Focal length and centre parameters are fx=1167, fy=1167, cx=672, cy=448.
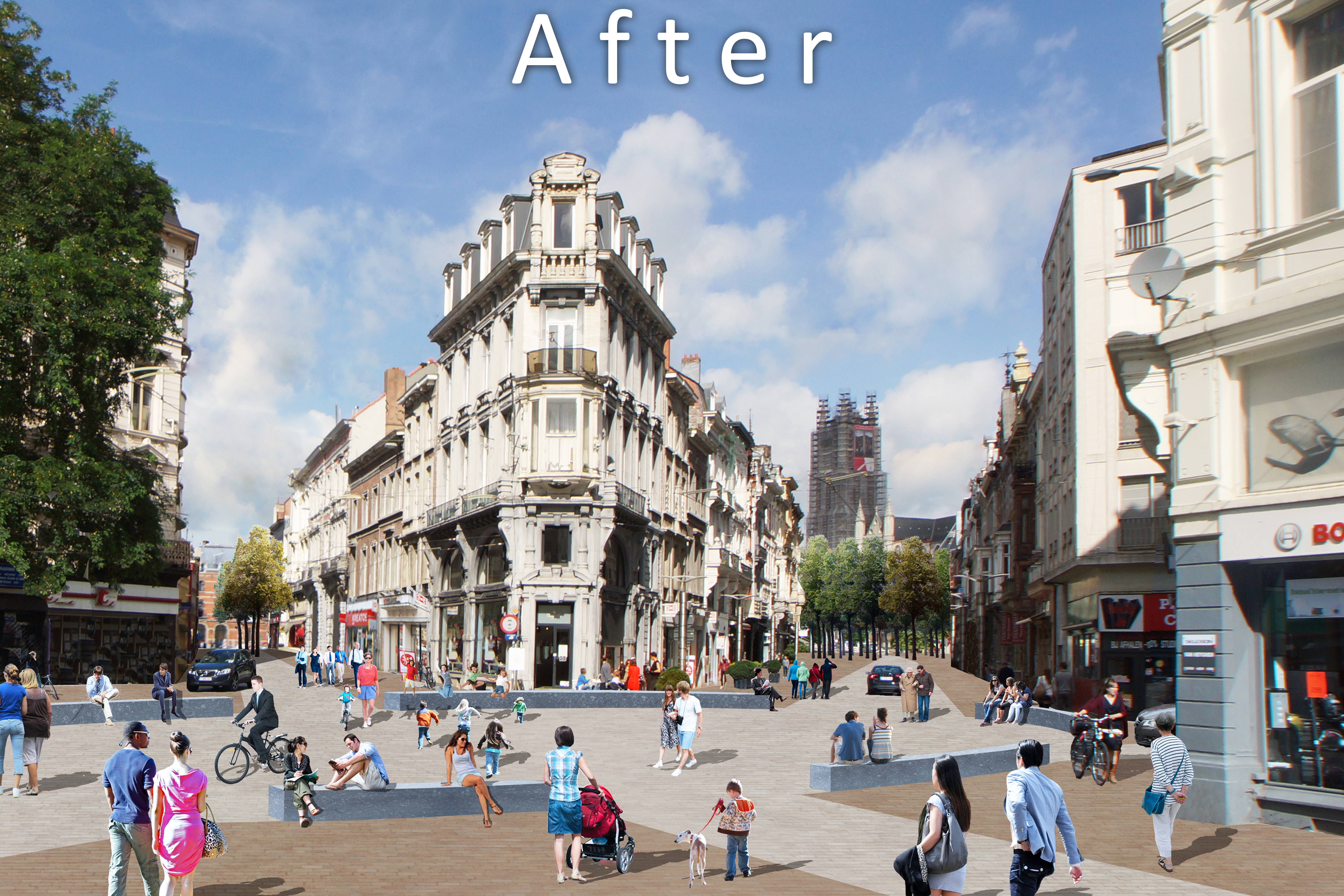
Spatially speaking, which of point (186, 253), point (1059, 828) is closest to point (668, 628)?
point (186, 253)

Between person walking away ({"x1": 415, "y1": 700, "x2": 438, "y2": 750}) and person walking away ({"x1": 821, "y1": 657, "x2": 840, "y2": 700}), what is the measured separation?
19.6 m

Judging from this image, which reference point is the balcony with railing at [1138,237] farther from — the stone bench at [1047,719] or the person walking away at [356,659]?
the person walking away at [356,659]

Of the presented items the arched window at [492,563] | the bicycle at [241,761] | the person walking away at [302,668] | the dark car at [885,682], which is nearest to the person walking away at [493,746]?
the bicycle at [241,761]

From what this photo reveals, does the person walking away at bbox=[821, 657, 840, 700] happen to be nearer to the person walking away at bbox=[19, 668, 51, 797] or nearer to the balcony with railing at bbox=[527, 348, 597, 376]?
the balcony with railing at bbox=[527, 348, 597, 376]

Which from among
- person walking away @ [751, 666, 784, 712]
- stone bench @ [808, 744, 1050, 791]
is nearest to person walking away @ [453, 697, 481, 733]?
stone bench @ [808, 744, 1050, 791]

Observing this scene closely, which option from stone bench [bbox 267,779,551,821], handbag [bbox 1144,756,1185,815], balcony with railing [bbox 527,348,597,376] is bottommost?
stone bench [bbox 267,779,551,821]

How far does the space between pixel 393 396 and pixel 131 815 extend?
208ft

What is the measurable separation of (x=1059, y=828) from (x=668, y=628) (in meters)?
46.2

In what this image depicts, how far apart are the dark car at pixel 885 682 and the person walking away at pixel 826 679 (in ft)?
11.8

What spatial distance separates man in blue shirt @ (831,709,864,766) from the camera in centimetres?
1998

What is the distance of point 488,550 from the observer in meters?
47.7

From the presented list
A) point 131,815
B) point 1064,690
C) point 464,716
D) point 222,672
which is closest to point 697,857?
point 131,815

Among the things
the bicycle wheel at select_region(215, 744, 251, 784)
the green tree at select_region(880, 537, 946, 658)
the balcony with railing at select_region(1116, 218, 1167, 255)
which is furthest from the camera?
the green tree at select_region(880, 537, 946, 658)

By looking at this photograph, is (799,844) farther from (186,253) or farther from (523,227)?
(186,253)
